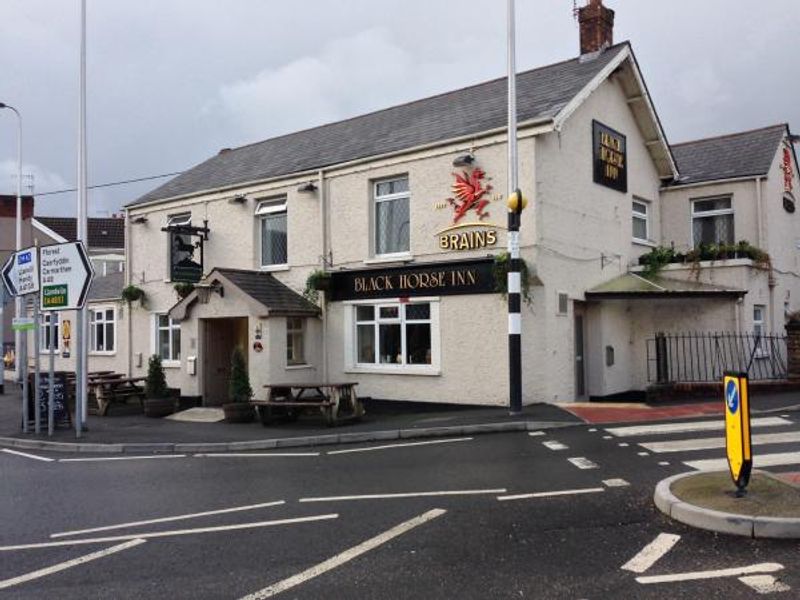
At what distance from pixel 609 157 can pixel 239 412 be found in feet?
34.3

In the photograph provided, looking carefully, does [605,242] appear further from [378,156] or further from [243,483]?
[243,483]

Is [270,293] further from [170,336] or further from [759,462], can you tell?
[759,462]

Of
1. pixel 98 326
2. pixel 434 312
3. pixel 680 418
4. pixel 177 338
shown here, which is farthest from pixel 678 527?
pixel 98 326

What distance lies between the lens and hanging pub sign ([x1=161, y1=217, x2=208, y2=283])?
62.8 feet

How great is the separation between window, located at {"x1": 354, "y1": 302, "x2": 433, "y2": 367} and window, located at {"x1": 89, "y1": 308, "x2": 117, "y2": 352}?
11630mm

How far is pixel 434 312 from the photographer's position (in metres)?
15.6

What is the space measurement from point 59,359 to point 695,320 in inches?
909

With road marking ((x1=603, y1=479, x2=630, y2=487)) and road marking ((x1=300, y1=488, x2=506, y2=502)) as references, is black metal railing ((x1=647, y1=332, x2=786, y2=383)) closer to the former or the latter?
road marking ((x1=603, y1=479, x2=630, y2=487))

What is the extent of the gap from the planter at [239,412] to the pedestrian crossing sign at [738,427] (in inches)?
416

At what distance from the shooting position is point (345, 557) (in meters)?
5.57

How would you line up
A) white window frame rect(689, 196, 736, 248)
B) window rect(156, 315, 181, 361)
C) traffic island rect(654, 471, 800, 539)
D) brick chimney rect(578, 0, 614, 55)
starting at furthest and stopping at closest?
window rect(156, 315, 181, 361) → white window frame rect(689, 196, 736, 248) → brick chimney rect(578, 0, 614, 55) → traffic island rect(654, 471, 800, 539)

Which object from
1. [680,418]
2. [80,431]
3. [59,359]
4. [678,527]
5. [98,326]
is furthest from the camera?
[59,359]

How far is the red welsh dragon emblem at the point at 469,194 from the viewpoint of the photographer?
1505cm

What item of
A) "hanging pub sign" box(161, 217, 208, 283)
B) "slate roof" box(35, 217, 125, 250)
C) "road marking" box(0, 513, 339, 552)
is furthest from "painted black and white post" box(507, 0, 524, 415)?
Answer: "slate roof" box(35, 217, 125, 250)
